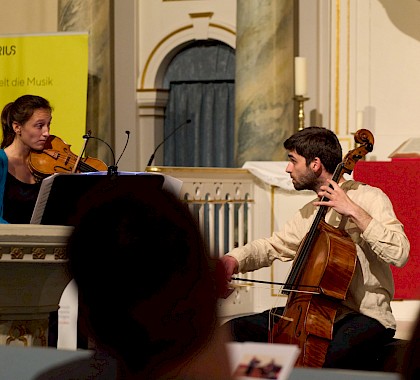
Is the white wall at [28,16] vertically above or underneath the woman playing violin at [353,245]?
above

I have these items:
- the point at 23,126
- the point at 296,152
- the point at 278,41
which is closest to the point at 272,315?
the point at 296,152

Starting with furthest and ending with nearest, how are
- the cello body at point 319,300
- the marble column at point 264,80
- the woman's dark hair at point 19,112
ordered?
the marble column at point 264,80, the woman's dark hair at point 19,112, the cello body at point 319,300

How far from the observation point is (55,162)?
4559 millimetres

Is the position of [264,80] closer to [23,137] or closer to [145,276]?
[23,137]

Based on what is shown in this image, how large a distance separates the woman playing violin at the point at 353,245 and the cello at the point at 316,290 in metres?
0.06

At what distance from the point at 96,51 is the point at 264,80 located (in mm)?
2024

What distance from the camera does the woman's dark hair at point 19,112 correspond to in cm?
428

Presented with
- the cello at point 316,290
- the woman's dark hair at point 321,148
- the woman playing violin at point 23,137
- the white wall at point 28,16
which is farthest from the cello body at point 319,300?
the white wall at point 28,16

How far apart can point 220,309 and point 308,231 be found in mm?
2627

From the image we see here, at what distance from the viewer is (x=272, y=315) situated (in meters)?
3.45

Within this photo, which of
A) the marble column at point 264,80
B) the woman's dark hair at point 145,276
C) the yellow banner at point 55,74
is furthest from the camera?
the yellow banner at point 55,74

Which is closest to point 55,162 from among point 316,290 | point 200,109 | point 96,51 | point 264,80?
point 316,290

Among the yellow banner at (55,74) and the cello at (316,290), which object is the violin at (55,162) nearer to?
the cello at (316,290)

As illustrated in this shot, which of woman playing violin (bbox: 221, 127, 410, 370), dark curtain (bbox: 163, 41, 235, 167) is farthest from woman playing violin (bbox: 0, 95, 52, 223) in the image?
dark curtain (bbox: 163, 41, 235, 167)
